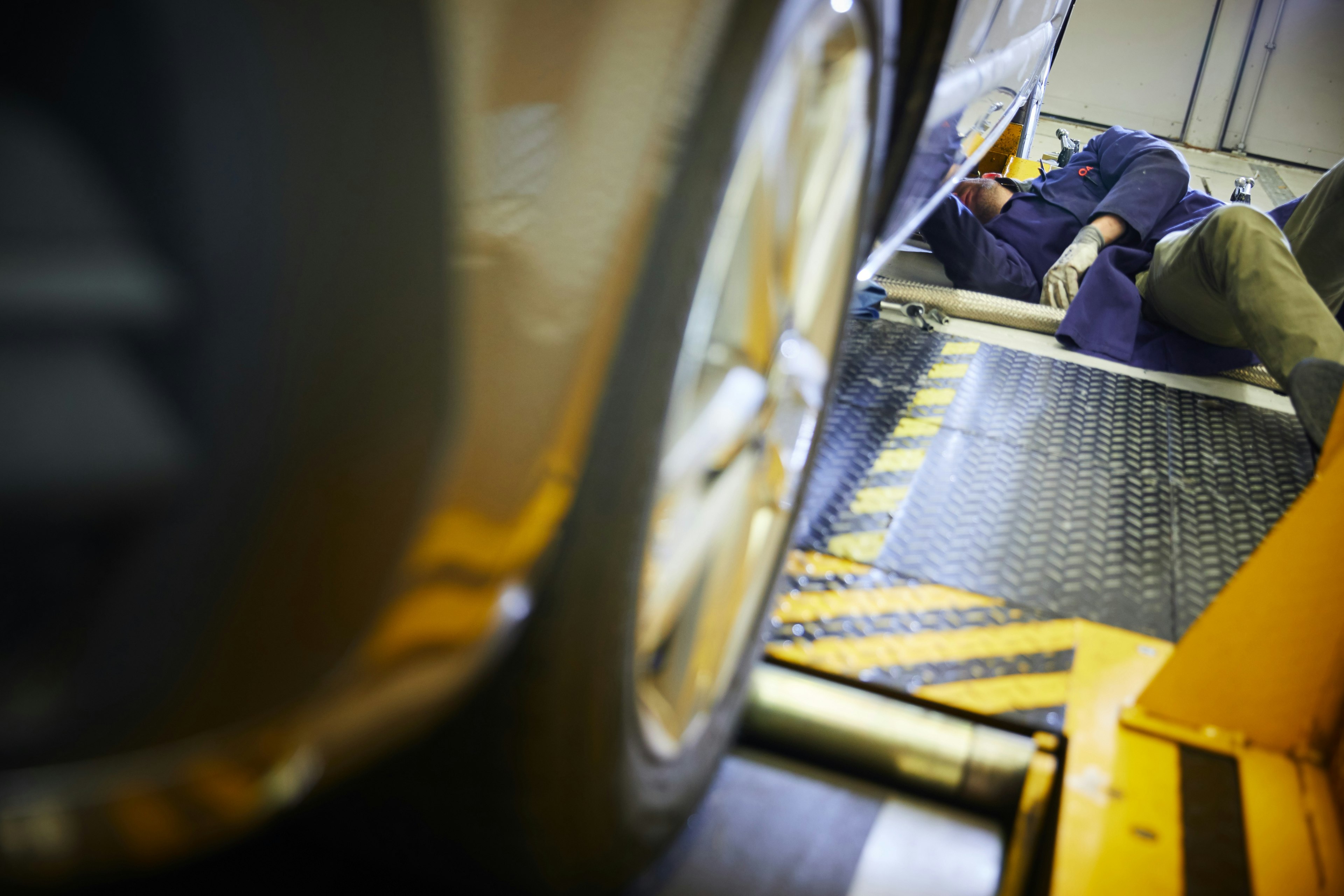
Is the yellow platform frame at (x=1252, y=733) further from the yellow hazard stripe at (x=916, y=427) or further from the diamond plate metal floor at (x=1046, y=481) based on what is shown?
the yellow hazard stripe at (x=916, y=427)

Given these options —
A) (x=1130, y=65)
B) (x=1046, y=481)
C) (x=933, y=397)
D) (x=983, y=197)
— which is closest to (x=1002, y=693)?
(x=1046, y=481)

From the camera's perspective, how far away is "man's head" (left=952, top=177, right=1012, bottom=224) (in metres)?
3.77

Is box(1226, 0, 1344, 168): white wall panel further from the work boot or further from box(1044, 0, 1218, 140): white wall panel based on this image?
the work boot

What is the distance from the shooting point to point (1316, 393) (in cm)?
207

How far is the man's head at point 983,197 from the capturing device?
12.4ft

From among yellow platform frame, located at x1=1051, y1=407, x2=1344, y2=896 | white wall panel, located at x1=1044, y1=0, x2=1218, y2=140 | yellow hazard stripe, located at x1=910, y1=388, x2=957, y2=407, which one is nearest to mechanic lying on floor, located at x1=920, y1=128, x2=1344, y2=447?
yellow hazard stripe, located at x1=910, y1=388, x2=957, y2=407

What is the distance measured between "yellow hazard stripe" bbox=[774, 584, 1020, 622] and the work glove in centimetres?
209

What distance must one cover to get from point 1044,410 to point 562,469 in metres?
2.04

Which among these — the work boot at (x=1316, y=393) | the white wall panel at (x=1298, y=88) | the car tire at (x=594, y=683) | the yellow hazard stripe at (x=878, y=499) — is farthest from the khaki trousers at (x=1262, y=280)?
the white wall panel at (x=1298, y=88)

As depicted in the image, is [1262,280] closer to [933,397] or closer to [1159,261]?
[1159,261]

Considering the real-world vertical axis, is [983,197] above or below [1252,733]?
above

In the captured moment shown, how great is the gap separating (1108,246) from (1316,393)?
4.49 feet

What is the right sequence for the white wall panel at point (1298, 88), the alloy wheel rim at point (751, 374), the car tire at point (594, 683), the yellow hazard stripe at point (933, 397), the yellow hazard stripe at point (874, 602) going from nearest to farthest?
the car tire at point (594, 683) < the alloy wheel rim at point (751, 374) < the yellow hazard stripe at point (874, 602) < the yellow hazard stripe at point (933, 397) < the white wall panel at point (1298, 88)

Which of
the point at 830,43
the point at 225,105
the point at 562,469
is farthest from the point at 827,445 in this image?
the point at 225,105
